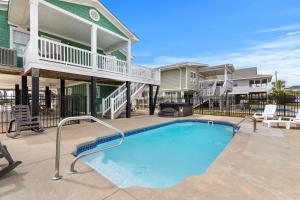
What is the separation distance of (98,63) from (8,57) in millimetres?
4805

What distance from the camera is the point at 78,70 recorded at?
949 centimetres

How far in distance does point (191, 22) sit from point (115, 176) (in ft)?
70.0

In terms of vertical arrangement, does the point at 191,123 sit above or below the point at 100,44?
below

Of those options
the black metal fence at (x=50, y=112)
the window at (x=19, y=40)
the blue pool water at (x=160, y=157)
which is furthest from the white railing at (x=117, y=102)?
the window at (x=19, y=40)

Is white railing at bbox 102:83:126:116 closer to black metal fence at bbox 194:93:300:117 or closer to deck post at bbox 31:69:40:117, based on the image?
deck post at bbox 31:69:40:117

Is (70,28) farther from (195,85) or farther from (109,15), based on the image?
(195,85)

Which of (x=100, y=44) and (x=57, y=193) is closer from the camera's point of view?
(x=57, y=193)

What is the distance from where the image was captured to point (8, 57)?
8930 millimetres

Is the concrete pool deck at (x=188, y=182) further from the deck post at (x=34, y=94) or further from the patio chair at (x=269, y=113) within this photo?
the patio chair at (x=269, y=113)

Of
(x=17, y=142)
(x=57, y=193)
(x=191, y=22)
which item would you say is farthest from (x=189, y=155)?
(x=191, y=22)

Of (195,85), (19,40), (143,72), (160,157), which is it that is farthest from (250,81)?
(19,40)

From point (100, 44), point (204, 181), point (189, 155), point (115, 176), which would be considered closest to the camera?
point (204, 181)

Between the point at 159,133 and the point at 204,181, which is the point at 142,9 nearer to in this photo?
the point at 159,133

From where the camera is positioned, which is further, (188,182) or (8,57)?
(8,57)
